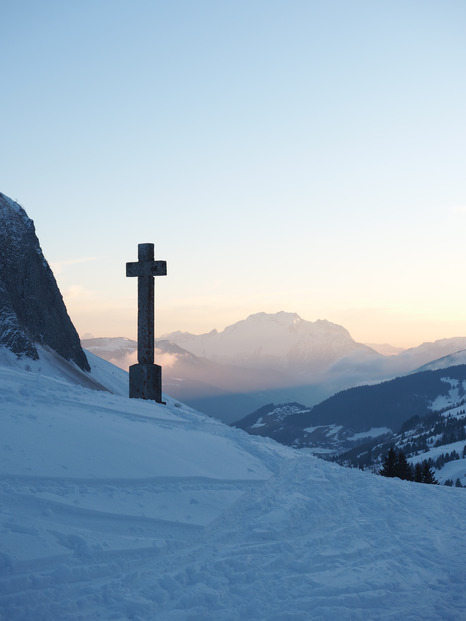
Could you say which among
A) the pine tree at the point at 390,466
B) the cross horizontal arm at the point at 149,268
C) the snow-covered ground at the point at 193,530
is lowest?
the pine tree at the point at 390,466

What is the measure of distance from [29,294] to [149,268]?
69.6 feet

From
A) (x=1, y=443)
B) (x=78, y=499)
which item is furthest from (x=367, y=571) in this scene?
(x=1, y=443)

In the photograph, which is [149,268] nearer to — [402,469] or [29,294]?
[29,294]

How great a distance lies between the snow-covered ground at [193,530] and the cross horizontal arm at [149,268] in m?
5.19

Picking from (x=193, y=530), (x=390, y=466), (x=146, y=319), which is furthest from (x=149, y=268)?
(x=390, y=466)

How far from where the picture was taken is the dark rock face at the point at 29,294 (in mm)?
30486

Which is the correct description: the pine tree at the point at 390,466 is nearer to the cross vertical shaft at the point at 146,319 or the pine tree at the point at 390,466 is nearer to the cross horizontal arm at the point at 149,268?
the cross vertical shaft at the point at 146,319

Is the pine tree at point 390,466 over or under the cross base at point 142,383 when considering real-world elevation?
under

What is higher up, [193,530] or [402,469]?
Answer: [193,530]

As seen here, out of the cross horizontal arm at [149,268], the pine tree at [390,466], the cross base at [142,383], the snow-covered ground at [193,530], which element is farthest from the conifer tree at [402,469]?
the snow-covered ground at [193,530]

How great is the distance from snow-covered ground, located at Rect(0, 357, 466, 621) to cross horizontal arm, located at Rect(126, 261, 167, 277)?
519 centimetres

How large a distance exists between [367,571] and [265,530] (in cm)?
138

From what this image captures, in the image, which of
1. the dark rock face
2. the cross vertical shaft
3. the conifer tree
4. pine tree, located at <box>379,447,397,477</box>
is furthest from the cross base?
pine tree, located at <box>379,447,397,477</box>

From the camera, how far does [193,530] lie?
7137mm
